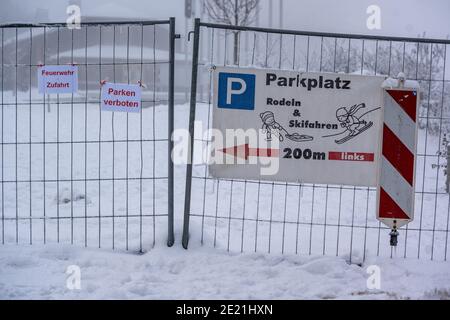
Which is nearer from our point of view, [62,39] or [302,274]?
[302,274]

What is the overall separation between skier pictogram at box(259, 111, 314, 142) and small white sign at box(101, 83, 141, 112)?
51.2 inches

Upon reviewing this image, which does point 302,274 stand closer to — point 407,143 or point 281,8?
point 407,143

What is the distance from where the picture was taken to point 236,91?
4867mm

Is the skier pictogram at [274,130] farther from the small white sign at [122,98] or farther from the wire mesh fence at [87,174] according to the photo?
the small white sign at [122,98]

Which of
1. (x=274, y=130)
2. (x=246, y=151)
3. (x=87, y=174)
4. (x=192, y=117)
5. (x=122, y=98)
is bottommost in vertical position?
(x=87, y=174)

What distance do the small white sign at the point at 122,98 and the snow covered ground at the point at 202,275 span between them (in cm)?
147

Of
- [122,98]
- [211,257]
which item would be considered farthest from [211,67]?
[211,257]

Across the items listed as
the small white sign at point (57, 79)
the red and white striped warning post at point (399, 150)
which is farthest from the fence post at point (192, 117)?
the red and white striped warning post at point (399, 150)

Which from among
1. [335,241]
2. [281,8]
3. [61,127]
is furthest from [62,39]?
[335,241]

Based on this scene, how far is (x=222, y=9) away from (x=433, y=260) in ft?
33.1

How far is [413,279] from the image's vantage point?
181 inches

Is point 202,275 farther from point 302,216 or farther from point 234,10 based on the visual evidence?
point 234,10

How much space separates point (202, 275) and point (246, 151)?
4.11ft

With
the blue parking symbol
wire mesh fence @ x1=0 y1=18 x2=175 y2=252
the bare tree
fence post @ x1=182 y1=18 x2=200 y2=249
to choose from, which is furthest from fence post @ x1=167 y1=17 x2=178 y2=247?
the bare tree
